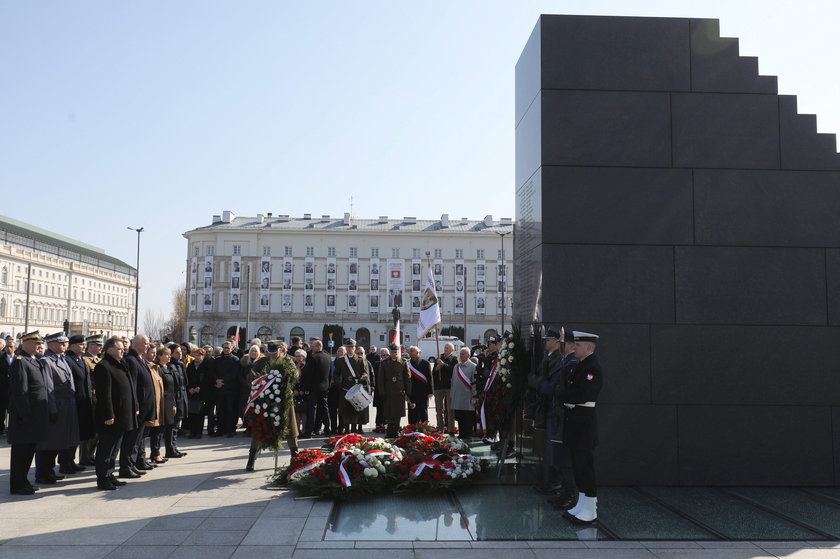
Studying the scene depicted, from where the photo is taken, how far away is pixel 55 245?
11425 centimetres

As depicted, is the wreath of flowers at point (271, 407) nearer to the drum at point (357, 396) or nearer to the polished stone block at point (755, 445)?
the drum at point (357, 396)

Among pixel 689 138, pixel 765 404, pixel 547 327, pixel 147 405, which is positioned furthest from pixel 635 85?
pixel 147 405

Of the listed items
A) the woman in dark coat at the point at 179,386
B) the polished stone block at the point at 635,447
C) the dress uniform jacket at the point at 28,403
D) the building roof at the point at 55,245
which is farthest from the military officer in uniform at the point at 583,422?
the building roof at the point at 55,245

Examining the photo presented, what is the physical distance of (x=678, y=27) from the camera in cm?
955

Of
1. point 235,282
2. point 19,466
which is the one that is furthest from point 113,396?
point 235,282

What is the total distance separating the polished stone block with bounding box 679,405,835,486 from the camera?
8.87 metres

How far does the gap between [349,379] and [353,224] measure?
9063 centimetres

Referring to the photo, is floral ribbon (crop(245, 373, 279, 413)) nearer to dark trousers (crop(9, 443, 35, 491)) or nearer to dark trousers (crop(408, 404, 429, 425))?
dark trousers (crop(9, 443, 35, 491))

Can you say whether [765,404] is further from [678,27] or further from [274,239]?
[274,239]

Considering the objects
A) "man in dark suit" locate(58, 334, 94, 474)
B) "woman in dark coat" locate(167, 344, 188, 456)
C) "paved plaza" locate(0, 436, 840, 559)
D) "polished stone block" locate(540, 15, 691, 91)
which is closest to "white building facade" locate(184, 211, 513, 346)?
"woman in dark coat" locate(167, 344, 188, 456)

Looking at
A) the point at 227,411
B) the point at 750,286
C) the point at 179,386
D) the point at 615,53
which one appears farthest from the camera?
the point at 227,411

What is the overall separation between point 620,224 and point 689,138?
59.6 inches

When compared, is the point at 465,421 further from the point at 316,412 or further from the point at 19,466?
the point at 19,466

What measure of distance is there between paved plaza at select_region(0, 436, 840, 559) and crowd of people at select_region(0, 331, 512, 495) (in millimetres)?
661
